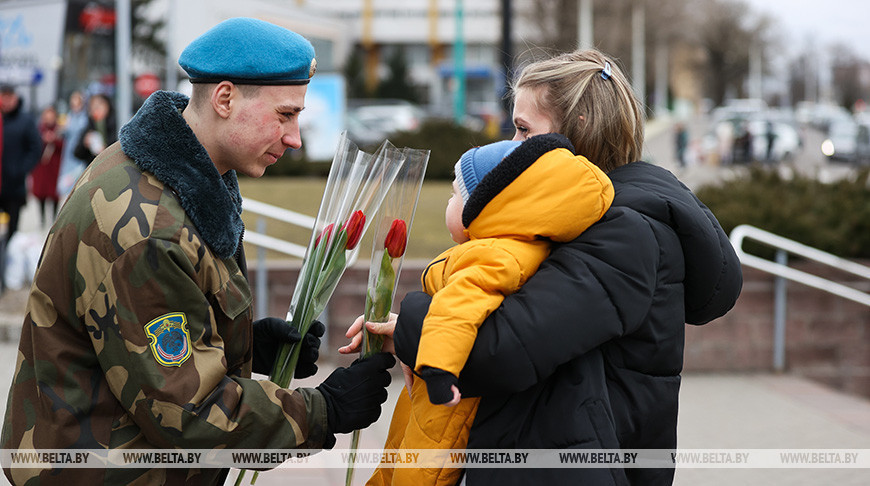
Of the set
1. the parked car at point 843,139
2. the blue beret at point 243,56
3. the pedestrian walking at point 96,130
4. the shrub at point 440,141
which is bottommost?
the parked car at point 843,139

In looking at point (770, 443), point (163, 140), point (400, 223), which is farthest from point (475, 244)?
point (770, 443)

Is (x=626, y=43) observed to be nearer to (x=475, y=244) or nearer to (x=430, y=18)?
(x=430, y=18)

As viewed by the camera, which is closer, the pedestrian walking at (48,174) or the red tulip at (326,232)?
the red tulip at (326,232)

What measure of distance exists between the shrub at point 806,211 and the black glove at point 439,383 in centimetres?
652

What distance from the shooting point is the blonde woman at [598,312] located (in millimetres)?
2068

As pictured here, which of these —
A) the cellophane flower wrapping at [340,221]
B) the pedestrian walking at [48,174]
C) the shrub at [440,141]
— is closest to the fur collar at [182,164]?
the cellophane flower wrapping at [340,221]

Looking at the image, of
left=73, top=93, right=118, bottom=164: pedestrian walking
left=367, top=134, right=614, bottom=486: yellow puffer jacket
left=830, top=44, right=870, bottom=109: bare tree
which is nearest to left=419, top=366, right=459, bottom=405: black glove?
left=367, top=134, right=614, bottom=486: yellow puffer jacket

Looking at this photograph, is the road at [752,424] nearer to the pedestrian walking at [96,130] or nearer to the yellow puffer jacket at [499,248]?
the yellow puffer jacket at [499,248]

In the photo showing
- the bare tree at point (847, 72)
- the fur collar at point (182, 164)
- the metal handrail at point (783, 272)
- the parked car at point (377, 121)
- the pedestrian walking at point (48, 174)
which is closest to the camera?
the fur collar at point (182, 164)

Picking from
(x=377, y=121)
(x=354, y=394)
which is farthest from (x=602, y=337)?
(x=377, y=121)

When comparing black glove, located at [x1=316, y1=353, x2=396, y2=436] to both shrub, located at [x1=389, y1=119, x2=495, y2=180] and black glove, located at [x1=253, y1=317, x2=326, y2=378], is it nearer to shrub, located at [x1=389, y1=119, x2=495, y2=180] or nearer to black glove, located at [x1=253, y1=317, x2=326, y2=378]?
black glove, located at [x1=253, y1=317, x2=326, y2=378]

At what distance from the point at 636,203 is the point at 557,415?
53cm

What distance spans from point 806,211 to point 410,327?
723 centimetres

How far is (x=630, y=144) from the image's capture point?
2.48 meters
